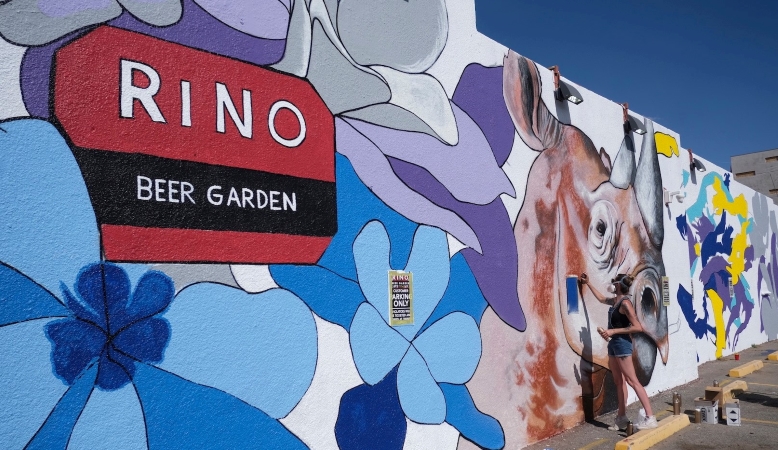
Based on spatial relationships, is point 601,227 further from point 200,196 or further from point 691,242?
point 200,196

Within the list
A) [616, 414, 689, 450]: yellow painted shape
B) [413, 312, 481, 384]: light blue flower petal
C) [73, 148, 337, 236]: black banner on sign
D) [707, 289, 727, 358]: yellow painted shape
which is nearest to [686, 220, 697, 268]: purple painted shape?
[707, 289, 727, 358]: yellow painted shape

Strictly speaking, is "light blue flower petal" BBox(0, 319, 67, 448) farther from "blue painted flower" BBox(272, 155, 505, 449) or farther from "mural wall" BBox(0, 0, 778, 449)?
"blue painted flower" BBox(272, 155, 505, 449)

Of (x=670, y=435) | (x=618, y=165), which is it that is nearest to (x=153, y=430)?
(x=670, y=435)

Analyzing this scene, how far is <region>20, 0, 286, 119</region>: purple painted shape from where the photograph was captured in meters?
3.25

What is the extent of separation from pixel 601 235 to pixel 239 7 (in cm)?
625

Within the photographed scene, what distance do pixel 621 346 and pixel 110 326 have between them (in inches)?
240

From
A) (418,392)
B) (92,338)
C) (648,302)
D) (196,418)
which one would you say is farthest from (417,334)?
(648,302)

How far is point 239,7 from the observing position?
434cm

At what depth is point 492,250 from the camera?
6383mm

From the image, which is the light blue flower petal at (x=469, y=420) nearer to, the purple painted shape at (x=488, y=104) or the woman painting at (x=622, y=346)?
the woman painting at (x=622, y=346)

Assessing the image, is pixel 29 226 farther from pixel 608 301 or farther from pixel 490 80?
pixel 608 301

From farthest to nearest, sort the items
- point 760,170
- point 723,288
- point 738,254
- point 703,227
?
point 760,170 < point 738,254 < point 723,288 < point 703,227

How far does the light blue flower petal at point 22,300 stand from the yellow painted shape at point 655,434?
5676 mm

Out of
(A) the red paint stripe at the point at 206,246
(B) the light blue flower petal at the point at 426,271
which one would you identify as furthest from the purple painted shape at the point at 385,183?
(A) the red paint stripe at the point at 206,246
